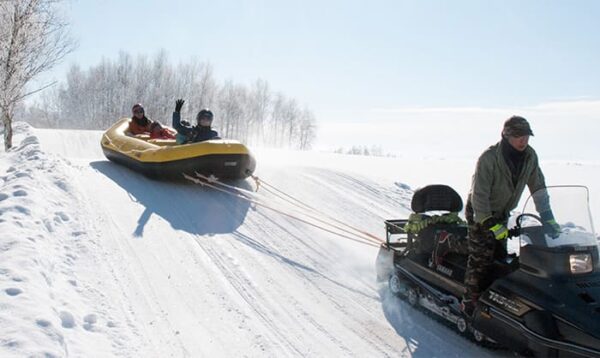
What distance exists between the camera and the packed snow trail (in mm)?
3795

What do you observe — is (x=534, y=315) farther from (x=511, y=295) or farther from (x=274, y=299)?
(x=274, y=299)

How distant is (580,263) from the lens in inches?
149

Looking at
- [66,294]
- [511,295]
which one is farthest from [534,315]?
[66,294]

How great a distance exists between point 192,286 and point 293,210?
363 cm

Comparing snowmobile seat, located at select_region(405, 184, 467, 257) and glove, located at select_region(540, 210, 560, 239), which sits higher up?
glove, located at select_region(540, 210, 560, 239)

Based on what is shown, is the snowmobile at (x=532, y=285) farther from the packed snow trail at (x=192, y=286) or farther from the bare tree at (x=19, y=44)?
the bare tree at (x=19, y=44)

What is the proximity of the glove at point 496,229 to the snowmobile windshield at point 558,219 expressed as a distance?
0.15 m

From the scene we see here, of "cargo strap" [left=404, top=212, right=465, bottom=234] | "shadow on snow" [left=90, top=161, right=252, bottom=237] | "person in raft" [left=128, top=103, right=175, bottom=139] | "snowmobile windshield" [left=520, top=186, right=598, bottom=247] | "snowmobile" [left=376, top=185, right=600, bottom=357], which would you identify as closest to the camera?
"snowmobile" [left=376, top=185, right=600, bottom=357]

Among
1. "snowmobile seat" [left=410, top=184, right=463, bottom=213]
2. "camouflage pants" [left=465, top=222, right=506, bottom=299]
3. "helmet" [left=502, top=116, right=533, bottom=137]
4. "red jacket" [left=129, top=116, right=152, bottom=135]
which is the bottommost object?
"camouflage pants" [left=465, top=222, right=506, bottom=299]

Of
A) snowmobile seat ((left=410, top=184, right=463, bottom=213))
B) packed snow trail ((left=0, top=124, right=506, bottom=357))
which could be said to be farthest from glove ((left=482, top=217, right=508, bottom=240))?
snowmobile seat ((left=410, top=184, right=463, bottom=213))

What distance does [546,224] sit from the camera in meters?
4.04

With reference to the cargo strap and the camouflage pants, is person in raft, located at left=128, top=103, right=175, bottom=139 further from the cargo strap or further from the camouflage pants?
the camouflage pants

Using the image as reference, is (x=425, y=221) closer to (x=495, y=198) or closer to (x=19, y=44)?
(x=495, y=198)

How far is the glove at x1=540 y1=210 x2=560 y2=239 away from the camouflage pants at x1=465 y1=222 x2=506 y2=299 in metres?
0.44
